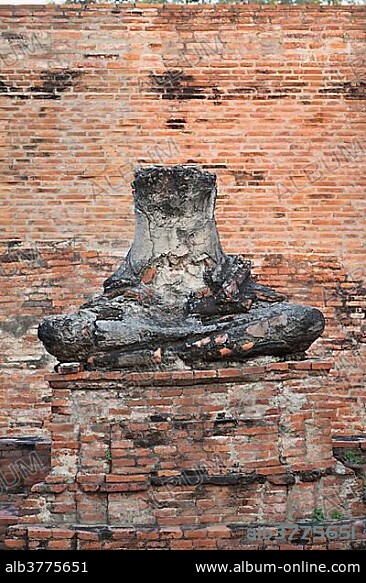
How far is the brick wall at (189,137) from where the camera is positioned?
10.7 meters

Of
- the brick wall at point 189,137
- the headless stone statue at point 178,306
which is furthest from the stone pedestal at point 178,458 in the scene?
the brick wall at point 189,137

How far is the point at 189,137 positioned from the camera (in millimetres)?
10844

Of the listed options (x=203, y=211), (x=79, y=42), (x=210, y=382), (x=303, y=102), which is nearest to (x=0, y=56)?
(x=79, y=42)

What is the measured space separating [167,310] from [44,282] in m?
4.36

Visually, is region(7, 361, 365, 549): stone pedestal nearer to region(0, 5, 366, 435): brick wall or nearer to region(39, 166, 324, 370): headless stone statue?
region(39, 166, 324, 370): headless stone statue

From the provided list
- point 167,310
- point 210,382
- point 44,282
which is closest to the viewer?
point 210,382

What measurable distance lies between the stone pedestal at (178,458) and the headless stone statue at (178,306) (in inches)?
5.5

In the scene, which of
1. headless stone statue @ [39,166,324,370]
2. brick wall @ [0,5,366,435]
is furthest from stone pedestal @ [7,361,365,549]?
brick wall @ [0,5,366,435]

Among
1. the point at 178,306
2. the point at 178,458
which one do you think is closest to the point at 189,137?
the point at 178,306

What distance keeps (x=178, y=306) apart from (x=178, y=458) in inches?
35.8

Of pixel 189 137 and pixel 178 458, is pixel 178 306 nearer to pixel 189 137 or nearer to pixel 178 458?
pixel 178 458

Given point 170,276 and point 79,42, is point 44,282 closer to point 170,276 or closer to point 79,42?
point 79,42

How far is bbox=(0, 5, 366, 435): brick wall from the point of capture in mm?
10672

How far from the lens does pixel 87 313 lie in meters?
6.35
